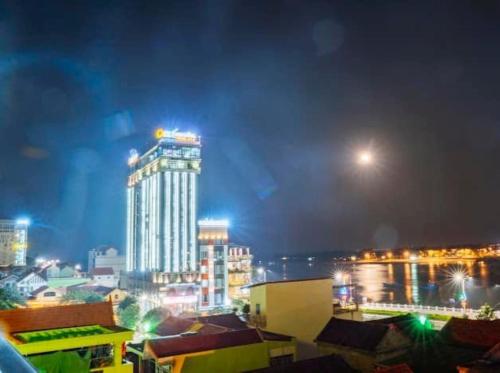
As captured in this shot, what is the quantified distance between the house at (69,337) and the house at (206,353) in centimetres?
106

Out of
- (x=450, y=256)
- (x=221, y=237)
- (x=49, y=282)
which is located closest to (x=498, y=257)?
(x=450, y=256)

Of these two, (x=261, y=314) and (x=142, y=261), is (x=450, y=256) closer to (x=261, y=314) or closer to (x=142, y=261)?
(x=142, y=261)

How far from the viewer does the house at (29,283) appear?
4856 cm

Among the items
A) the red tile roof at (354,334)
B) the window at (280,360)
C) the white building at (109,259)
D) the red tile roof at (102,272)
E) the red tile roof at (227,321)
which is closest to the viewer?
the red tile roof at (354,334)

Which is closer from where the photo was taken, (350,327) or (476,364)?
(476,364)

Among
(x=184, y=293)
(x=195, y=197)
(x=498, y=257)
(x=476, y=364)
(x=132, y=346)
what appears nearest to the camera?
(x=476, y=364)

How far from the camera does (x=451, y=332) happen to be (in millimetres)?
15320

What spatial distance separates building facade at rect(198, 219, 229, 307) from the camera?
5253cm

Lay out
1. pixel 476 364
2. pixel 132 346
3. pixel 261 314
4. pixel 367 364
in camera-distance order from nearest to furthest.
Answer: pixel 476 364, pixel 367 364, pixel 132 346, pixel 261 314

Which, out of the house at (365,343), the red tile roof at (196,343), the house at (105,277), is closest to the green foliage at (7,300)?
the red tile roof at (196,343)

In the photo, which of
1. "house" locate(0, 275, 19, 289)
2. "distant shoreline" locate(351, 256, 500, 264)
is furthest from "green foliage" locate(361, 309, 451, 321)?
"distant shoreline" locate(351, 256, 500, 264)

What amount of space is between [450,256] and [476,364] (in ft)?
526

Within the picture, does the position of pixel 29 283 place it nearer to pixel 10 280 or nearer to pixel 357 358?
pixel 10 280

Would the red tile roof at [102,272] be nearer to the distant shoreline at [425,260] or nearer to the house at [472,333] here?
the house at [472,333]
